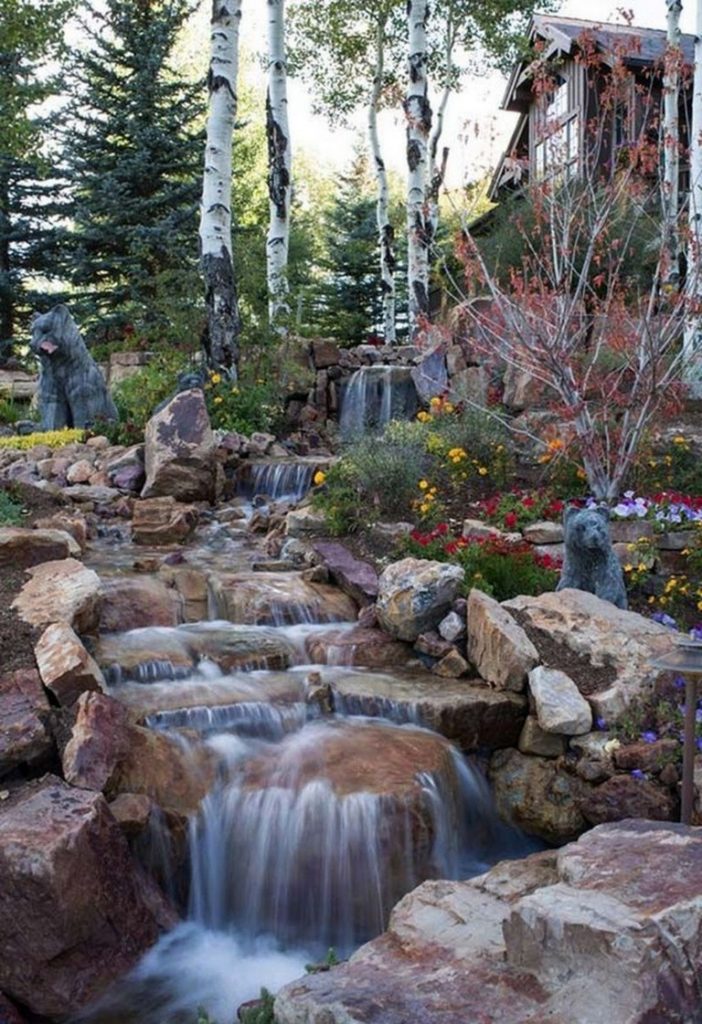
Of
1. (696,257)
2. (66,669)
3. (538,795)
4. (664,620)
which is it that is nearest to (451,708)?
(538,795)

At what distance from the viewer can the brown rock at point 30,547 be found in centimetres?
598

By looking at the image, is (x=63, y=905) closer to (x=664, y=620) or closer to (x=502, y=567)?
(x=502, y=567)

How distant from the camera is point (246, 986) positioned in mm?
3623

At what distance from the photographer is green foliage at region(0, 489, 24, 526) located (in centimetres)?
722

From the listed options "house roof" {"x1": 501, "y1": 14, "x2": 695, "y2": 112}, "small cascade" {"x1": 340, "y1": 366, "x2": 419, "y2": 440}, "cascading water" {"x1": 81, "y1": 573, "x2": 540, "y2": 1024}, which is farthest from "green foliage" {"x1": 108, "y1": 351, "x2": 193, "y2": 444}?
"house roof" {"x1": 501, "y1": 14, "x2": 695, "y2": 112}

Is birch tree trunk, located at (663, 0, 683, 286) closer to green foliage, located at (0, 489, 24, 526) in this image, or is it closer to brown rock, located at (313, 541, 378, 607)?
brown rock, located at (313, 541, 378, 607)

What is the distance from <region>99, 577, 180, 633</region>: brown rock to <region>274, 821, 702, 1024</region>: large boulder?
3.25m

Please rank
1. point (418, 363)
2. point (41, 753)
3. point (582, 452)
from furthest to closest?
point (418, 363)
point (582, 452)
point (41, 753)

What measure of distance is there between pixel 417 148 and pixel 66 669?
43.0ft

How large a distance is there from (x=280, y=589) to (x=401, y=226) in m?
22.3

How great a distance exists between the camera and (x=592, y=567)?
5.76 metres

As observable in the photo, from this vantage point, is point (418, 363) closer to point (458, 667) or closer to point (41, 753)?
point (458, 667)

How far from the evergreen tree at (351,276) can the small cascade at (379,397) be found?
7879mm

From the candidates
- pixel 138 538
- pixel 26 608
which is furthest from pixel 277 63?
pixel 26 608
